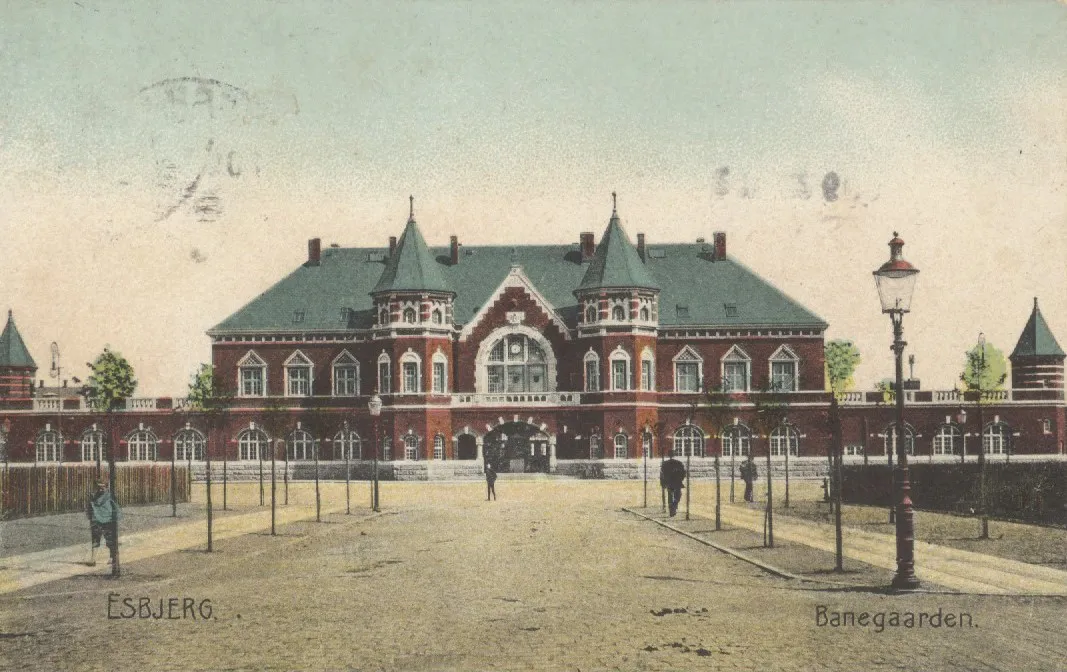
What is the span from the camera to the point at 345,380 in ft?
214

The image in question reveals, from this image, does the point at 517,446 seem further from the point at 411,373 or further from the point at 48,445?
the point at 48,445

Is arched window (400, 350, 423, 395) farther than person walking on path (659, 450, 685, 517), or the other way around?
arched window (400, 350, 423, 395)

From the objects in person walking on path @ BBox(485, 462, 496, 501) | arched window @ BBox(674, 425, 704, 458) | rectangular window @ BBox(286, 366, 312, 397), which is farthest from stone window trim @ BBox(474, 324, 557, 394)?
person walking on path @ BBox(485, 462, 496, 501)

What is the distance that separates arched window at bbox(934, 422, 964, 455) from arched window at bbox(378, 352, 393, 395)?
29.5 metres

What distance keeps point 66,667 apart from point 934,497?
91.6 ft

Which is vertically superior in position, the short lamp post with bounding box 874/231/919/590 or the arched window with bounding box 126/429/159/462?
the short lamp post with bounding box 874/231/919/590

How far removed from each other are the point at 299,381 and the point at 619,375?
59.1 ft

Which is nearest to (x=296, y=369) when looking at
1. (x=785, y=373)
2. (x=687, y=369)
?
(x=687, y=369)

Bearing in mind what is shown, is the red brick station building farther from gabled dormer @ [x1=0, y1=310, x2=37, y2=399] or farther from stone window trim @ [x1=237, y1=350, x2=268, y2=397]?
gabled dormer @ [x1=0, y1=310, x2=37, y2=399]

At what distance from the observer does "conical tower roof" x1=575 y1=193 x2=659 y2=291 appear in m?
61.7

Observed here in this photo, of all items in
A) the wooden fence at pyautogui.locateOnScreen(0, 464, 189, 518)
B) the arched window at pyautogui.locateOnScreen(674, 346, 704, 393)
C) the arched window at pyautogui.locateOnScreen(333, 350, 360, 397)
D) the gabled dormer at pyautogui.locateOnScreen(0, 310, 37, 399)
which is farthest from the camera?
the arched window at pyautogui.locateOnScreen(333, 350, 360, 397)

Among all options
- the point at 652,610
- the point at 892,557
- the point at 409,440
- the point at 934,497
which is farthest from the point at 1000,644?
the point at 409,440

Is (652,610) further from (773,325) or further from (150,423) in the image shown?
(150,423)

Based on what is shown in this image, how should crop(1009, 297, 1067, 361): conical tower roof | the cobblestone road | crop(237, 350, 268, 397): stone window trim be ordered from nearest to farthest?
the cobblestone road
crop(1009, 297, 1067, 361): conical tower roof
crop(237, 350, 268, 397): stone window trim
